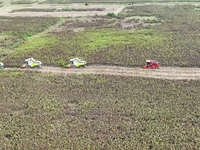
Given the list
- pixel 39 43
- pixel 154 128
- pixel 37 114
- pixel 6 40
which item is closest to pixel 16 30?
pixel 6 40

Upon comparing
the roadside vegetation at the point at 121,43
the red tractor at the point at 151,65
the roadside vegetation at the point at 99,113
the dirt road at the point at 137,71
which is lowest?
the roadside vegetation at the point at 99,113

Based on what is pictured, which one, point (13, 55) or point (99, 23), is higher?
point (99, 23)

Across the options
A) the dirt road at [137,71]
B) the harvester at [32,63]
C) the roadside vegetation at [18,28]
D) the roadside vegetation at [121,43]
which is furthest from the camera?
the roadside vegetation at [18,28]

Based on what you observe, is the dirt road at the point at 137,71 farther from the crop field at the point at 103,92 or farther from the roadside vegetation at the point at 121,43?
the roadside vegetation at the point at 121,43

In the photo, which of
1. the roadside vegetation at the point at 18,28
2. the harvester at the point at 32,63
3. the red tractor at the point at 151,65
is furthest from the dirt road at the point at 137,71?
the roadside vegetation at the point at 18,28

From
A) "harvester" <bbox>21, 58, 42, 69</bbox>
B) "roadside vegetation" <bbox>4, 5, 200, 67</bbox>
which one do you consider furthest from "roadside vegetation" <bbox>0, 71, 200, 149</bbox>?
"roadside vegetation" <bbox>4, 5, 200, 67</bbox>

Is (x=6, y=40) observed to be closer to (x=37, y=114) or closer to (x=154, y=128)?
(x=37, y=114)

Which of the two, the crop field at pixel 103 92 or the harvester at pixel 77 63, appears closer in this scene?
the crop field at pixel 103 92
